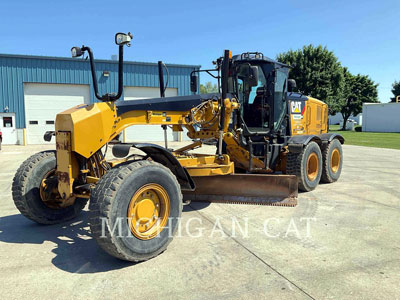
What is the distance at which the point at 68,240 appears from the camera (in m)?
4.18

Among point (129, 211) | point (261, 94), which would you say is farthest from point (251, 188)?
point (129, 211)

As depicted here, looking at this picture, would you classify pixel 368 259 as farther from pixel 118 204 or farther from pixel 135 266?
pixel 118 204

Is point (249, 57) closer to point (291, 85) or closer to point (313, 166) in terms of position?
point (291, 85)

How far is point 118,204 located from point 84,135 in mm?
973

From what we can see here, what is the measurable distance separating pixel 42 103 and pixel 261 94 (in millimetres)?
19072

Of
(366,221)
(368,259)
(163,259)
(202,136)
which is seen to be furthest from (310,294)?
(202,136)

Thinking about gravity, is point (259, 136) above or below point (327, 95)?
below

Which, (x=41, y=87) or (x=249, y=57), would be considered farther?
(x=41, y=87)

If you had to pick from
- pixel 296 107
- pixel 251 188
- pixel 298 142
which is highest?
pixel 296 107

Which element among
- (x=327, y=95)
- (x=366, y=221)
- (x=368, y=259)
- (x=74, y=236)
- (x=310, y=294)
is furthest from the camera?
(x=327, y=95)

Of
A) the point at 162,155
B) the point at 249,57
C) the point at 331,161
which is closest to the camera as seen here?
the point at 162,155

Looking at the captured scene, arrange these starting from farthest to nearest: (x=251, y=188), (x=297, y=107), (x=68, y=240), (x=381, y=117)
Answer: (x=381, y=117)
(x=297, y=107)
(x=251, y=188)
(x=68, y=240)

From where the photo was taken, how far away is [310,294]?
2857 mm

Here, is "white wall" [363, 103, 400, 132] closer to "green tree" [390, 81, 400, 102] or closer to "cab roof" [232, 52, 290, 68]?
"green tree" [390, 81, 400, 102]
